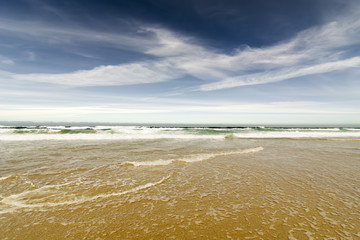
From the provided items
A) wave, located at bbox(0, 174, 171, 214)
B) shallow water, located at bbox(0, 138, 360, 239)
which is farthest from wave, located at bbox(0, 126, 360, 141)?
wave, located at bbox(0, 174, 171, 214)

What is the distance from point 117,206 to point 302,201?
401 cm

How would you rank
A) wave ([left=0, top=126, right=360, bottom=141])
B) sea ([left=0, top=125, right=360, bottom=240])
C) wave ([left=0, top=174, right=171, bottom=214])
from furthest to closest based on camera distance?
wave ([left=0, top=126, right=360, bottom=141]) → wave ([left=0, top=174, right=171, bottom=214]) → sea ([left=0, top=125, right=360, bottom=240])

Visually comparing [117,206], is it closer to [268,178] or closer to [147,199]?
[147,199]

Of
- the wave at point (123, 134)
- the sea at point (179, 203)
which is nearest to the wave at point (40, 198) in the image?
the sea at point (179, 203)

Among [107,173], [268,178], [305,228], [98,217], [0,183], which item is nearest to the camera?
[305,228]

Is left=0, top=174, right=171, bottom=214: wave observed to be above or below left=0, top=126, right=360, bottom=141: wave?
below

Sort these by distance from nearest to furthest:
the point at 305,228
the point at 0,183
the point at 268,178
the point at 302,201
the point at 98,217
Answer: the point at 305,228 → the point at 98,217 → the point at 302,201 → the point at 0,183 → the point at 268,178

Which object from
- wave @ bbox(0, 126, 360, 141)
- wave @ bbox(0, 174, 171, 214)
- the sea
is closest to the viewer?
the sea

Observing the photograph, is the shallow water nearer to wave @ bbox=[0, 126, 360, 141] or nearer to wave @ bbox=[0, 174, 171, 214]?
wave @ bbox=[0, 174, 171, 214]

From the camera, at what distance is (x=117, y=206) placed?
3.78 meters

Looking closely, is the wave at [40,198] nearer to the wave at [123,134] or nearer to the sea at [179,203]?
the sea at [179,203]

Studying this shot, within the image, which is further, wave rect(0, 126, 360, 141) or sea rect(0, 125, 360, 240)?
wave rect(0, 126, 360, 141)

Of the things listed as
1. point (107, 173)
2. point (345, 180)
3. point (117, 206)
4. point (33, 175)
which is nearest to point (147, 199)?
point (117, 206)

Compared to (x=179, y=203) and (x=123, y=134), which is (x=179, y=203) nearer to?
(x=179, y=203)
